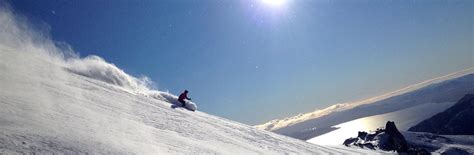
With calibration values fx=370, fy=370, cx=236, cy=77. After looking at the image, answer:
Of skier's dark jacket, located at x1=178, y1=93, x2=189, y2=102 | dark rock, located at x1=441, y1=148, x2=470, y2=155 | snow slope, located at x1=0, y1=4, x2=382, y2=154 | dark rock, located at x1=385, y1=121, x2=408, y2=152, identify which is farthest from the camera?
dark rock, located at x1=441, y1=148, x2=470, y2=155

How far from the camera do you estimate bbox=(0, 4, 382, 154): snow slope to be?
12055 mm

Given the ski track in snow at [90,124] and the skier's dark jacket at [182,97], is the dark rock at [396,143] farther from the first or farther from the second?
the skier's dark jacket at [182,97]

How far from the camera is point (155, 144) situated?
51.5ft

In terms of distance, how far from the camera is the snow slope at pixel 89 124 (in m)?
12.1

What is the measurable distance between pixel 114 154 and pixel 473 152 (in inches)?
4601

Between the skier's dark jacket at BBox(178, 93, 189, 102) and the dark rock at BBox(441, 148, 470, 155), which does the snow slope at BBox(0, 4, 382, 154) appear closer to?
the skier's dark jacket at BBox(178, 93, 189, 102)

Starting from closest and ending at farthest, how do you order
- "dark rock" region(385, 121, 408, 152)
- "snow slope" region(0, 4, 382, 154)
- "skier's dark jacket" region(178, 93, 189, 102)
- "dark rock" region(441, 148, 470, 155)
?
"snow slope" region(0, 4, 382, 154), "skier's dark jacket" region(178, 93, 189, 102), "dark rock" region(385, 121, 408, 152), "dark rock" region(441, 148, 470, 155)

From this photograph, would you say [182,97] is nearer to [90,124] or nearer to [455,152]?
[90,124]

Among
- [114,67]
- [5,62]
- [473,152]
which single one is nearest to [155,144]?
[5,62]

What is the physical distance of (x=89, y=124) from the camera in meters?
15.8

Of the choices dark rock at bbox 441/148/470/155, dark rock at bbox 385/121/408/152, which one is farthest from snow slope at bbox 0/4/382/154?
dark rock at bbox 441/148/470/155

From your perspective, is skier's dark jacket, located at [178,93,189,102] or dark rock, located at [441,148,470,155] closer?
skier's dark jacket, located at [178,93,189,102]

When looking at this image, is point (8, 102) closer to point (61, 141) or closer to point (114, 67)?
point (61, 141)

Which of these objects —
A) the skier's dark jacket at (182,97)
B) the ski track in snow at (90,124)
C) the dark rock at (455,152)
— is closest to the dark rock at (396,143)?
the dark rock at (455,152)
